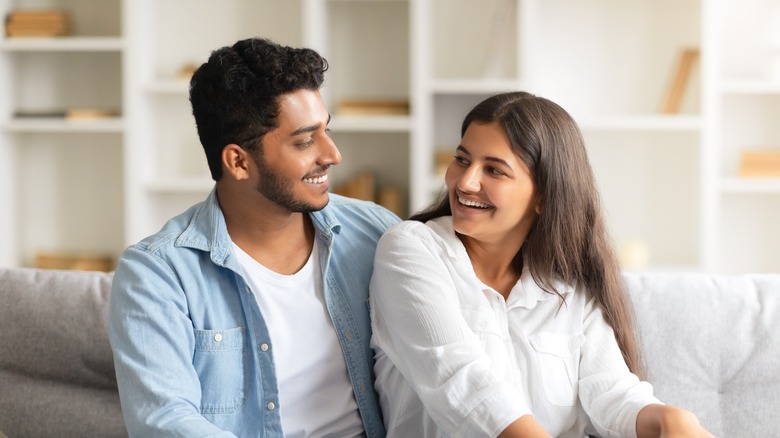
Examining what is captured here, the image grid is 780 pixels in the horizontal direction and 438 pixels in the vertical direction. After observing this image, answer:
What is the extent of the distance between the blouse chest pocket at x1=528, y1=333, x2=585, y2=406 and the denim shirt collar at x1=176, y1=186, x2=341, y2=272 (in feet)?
1.52

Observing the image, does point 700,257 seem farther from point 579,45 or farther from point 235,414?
point 235,414

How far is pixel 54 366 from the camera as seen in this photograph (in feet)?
6.73

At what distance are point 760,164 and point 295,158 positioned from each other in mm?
2543

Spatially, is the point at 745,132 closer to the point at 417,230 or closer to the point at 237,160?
the point at 417,230

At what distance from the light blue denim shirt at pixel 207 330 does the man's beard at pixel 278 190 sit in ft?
0.30

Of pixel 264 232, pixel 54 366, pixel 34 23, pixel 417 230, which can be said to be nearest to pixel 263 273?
pixel 264 232

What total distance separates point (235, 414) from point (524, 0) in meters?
2.42

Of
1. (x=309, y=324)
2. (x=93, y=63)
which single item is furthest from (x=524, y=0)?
(x=309, y=324)

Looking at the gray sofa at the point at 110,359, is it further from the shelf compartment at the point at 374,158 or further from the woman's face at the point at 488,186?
the shelf compartment at the point at 374,158

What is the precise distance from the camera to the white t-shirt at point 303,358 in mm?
1860

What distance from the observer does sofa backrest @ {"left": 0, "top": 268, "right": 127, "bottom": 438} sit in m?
2.04

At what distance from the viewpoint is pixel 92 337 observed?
204 cm

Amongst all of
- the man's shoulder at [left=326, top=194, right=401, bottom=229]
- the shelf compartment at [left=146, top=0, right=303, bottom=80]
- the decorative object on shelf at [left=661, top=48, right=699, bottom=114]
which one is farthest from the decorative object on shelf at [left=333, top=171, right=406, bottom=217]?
the man's shoulder at [left=326, top=194, right=401, bottom=229]

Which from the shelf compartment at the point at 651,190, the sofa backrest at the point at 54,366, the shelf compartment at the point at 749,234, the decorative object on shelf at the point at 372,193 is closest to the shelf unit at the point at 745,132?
the shelf compartment at the point at 749,234
